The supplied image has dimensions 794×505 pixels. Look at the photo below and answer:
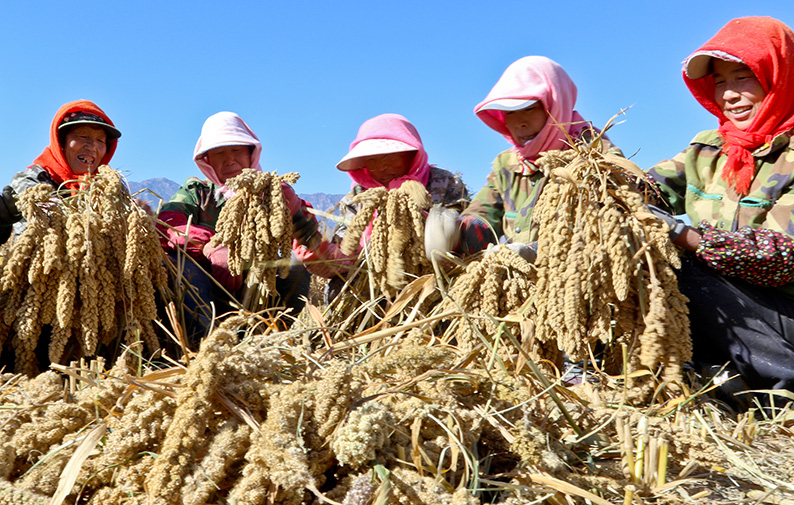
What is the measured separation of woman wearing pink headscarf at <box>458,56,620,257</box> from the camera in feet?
11.4

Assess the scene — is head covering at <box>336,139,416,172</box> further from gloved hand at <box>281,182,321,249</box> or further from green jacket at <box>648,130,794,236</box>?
green jacket at <box>648,130,794,236</box>

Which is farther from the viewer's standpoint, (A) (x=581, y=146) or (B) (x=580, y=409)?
(A) (x=581, y=146)

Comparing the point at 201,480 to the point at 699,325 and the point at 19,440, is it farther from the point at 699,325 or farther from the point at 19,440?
the point at 699,325

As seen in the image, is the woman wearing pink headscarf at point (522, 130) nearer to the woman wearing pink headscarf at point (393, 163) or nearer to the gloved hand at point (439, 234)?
the woman wearing pink headscarf at point (393, 163)

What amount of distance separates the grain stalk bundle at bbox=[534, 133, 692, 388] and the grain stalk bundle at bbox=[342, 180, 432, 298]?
629mm

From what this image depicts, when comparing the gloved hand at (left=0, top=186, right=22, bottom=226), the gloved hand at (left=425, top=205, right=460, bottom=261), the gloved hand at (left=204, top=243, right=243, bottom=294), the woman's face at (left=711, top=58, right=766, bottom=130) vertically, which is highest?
the woman's face at (left=711, top=58, right=766, bottom=130)

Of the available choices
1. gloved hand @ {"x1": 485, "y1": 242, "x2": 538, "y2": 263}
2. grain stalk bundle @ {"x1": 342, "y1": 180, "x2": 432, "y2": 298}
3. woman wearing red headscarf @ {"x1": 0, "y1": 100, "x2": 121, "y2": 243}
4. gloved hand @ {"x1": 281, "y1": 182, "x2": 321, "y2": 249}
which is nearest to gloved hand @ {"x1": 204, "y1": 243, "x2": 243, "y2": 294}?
gloved hand @ {"x1": 281, "y1": 182, "x2": 321, "y2": 249}

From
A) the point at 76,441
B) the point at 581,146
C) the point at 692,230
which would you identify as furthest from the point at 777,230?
the point at 76,441

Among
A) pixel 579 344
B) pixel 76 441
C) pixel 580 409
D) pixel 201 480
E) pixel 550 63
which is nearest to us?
pixel 201 480

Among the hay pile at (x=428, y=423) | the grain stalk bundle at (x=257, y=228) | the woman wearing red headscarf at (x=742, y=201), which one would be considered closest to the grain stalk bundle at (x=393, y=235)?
the grain stalk bundle at (x=257, y=228)

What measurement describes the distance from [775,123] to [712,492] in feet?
6.04

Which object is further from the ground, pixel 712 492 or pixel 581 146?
pixel 581 146

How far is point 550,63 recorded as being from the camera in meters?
3.61

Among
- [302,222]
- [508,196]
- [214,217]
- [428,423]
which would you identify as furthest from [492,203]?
[428,423]
